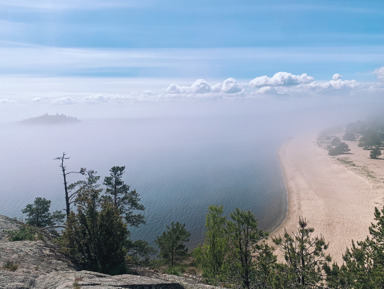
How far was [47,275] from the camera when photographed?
1047 cm

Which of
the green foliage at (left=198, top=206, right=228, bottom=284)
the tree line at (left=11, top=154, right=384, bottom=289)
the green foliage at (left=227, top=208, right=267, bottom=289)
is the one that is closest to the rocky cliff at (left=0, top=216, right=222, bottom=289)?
the tree line at (left=11, top=154, right=384, bottom=289)

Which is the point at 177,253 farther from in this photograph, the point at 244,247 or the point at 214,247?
the point at 244,247

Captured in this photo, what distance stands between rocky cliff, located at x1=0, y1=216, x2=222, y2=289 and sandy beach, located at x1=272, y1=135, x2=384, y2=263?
2078 centimetres

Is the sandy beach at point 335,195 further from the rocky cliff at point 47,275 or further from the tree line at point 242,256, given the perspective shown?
the rocky cliff at point 47,275

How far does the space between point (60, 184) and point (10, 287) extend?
267ft

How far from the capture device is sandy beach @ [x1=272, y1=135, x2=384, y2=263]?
4247 cm

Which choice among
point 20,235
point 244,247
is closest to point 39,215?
point 20,235

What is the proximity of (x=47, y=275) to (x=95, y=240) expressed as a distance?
4.35 m

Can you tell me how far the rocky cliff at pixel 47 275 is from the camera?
9461 millimetres

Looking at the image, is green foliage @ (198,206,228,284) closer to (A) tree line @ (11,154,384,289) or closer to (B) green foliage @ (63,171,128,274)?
(A) tree line @ (11,154,384,289)

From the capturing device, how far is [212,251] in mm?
21016

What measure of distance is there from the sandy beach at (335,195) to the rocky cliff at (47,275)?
68.2 ft

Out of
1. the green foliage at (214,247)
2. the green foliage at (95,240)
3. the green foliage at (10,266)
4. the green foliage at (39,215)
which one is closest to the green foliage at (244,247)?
the green foliage at (214,247)

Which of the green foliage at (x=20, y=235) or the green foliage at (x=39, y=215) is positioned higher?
the green foliage at (x=20, y=235)
